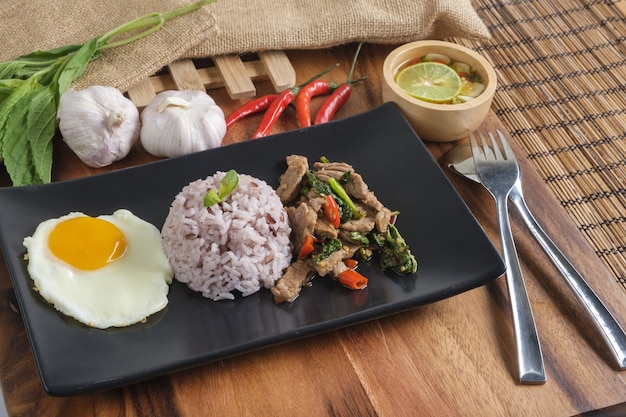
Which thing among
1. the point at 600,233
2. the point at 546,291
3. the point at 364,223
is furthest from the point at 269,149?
the point at 600,233

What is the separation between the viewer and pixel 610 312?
322 cm

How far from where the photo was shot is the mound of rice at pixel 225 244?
3.12 metres

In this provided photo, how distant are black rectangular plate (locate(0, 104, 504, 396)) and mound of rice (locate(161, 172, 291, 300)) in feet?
0.23

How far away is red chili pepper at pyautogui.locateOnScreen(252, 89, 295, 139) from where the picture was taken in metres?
4.07

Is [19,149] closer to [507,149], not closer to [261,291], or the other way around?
[261,291]

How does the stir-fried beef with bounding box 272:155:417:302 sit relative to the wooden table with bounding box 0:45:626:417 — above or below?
above

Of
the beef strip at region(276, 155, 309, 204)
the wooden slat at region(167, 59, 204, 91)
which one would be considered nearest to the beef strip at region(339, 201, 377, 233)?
the beef strip at region(276, 155, 309, 204)

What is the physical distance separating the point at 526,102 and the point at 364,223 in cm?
178

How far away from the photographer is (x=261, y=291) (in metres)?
3.17

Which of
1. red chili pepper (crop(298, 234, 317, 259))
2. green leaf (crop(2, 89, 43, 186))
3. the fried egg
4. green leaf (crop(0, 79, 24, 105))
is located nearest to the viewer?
the fried egg

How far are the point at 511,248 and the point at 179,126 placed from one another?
176 cm

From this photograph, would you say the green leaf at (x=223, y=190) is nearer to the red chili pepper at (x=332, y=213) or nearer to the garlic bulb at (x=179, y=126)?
the red chili pepper at (x=332, y=213)

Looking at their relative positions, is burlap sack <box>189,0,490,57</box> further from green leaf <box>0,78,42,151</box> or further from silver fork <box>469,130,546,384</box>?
green leaf <box>0,78,42,151</box>

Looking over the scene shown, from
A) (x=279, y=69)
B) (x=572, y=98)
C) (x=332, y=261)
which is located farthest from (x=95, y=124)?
(x=572, y=98)
